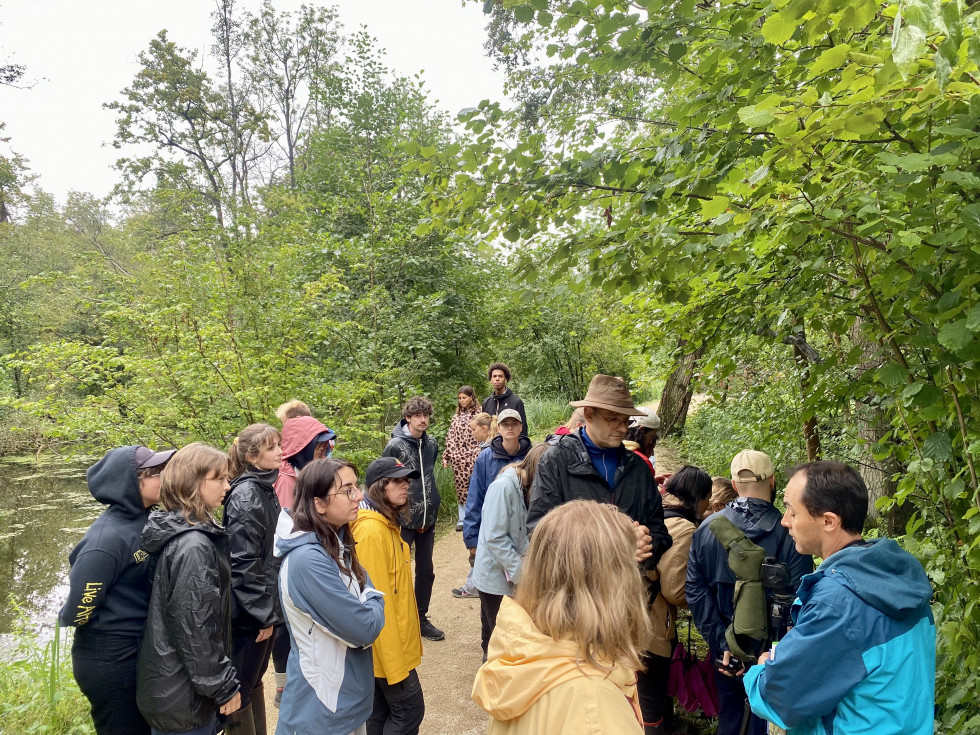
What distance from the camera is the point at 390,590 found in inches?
113

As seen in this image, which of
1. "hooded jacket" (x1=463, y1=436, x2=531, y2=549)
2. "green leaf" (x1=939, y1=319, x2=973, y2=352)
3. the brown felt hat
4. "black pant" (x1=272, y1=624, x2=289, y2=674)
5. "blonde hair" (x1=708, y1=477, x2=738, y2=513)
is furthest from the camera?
"hooded jacket" (x1=463, y1=436, x2=531, y2=549)

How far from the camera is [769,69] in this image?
265 centimetres

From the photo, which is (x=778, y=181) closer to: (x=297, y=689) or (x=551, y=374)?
(x=297, y=689)

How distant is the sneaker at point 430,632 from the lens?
16.3 feet

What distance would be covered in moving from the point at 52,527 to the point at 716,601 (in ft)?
39.2

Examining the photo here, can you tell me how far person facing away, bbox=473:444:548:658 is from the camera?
3.52 meters

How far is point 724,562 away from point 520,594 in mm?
1510

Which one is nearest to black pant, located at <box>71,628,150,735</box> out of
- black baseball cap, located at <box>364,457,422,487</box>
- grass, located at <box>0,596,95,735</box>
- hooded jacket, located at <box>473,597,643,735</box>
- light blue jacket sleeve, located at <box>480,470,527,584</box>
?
black baseball cap, located at <box>364,457,422,487</box>

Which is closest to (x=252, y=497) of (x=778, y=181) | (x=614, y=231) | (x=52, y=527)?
(x=614, y=231)

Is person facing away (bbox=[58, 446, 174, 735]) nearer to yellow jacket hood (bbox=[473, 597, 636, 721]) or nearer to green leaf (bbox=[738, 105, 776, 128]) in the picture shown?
yellow jacket hood (bbox=[473, 597, 636, 721])

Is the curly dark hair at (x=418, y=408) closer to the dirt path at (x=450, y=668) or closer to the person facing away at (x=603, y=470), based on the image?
the dirt path at (x=450, y=668)

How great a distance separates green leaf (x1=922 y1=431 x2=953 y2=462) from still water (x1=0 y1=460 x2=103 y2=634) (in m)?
7.33

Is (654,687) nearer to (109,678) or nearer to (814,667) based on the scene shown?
(814,667)

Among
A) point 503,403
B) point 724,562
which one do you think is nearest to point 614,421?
point 724,562
